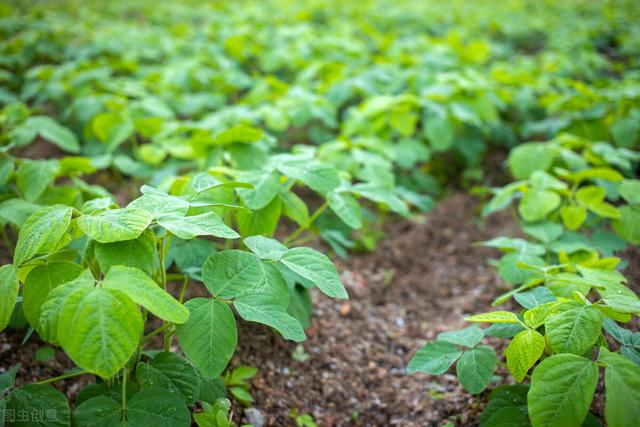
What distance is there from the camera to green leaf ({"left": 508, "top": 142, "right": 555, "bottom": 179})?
8.73ft

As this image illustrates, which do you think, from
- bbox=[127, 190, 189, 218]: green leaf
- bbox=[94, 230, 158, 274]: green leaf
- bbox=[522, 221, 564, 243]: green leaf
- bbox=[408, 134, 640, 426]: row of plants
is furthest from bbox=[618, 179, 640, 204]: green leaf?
bbox=[94, 230, 158, 274]: green leaf

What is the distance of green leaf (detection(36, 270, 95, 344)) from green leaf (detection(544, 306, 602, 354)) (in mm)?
1273

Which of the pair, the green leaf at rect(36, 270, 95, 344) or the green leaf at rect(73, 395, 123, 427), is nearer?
the green leaf at rect(36, 270, 95, 344)

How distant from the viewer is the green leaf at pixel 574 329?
1285mm

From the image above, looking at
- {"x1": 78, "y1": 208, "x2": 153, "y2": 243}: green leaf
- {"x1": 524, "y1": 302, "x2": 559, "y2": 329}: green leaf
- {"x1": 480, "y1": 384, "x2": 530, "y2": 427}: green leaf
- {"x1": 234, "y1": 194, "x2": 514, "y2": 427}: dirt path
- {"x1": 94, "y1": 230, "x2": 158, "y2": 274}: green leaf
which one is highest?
{"x1": 78, "y1": 208, "x2": 153, "y2": 243}: green leaf

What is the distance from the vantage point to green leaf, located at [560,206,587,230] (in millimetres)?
2119

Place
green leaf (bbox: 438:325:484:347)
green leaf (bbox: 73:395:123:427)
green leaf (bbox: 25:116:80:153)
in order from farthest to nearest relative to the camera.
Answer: green leaf (bbox: 25:116:80:153) → green leaf (bbox: 438:325:484:347) → green leaf (bbox: 73:395:123:427)

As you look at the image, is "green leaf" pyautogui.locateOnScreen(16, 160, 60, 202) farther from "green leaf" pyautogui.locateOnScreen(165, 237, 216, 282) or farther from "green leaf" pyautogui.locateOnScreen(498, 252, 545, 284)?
"green leaf" pyautogui.locateOnScreen(498, 252, 545, 284)

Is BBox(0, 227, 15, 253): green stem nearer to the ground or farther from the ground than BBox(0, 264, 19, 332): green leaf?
nearer to the ground

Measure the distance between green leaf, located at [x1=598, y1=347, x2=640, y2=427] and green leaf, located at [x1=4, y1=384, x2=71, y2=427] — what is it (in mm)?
1452

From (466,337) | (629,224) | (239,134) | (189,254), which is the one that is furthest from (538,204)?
(189,254)

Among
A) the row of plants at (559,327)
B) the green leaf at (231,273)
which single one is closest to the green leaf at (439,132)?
the row of plants at (559,327)

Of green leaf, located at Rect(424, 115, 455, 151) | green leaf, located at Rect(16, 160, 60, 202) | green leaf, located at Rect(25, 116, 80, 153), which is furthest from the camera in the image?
green leaf, located at Rect(424, 115, 455, 151)

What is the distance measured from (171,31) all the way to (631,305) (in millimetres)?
5722
